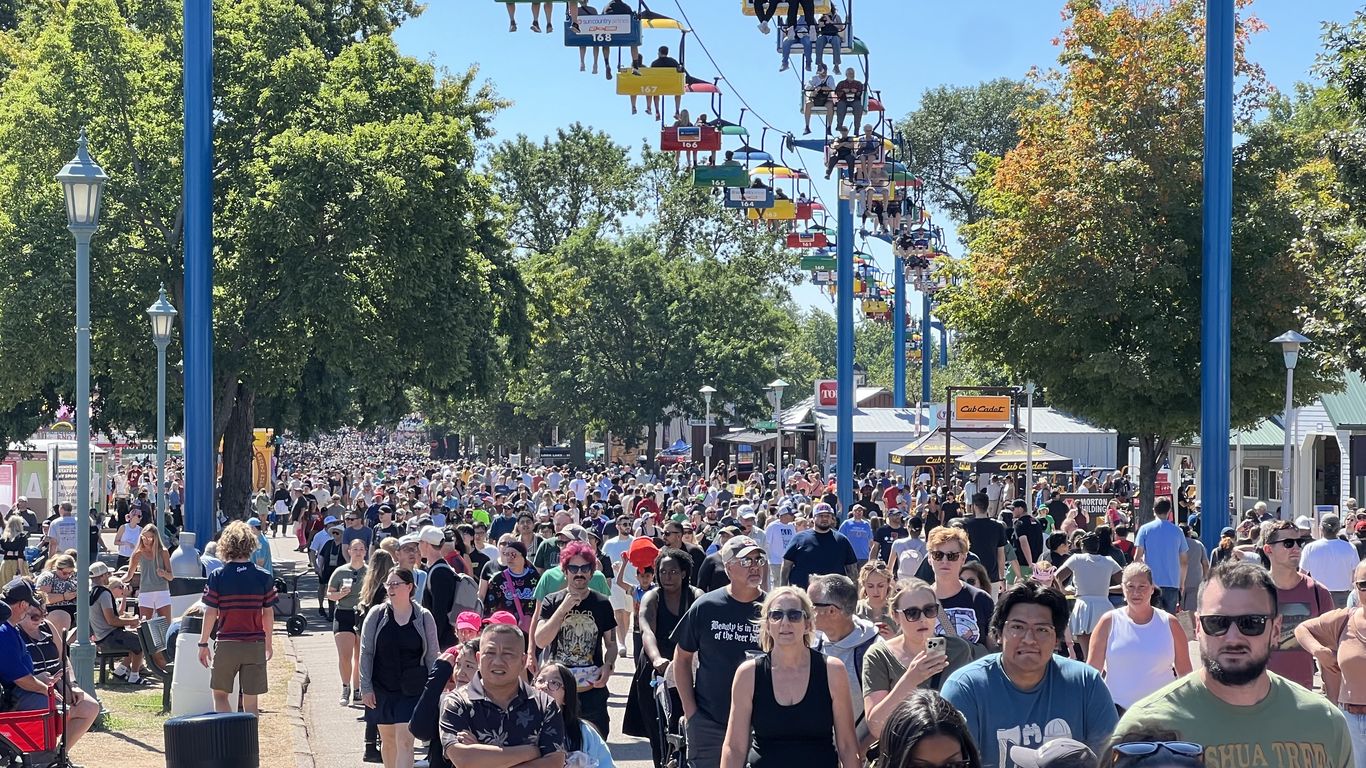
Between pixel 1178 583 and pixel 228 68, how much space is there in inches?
840

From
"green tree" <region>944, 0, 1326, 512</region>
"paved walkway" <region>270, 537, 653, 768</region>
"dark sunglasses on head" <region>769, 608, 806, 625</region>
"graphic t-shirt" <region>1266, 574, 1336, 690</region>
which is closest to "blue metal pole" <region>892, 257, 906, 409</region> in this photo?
"green tree" <region>944, 0, 1326, 512</region>

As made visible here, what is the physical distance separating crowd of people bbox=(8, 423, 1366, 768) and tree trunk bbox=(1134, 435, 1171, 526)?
14.3 m

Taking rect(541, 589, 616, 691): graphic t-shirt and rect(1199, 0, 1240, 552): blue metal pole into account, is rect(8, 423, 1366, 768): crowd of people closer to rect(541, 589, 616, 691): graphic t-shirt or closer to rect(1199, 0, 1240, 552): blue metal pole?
rect(541, 589, 616, 691): graphic t-shirt

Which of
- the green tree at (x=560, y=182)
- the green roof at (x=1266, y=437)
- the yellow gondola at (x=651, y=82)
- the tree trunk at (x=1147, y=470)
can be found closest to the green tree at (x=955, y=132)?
the green tree at (x=560, y=182)

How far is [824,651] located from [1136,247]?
24.1m

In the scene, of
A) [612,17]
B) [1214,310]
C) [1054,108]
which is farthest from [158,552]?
[1054,108]

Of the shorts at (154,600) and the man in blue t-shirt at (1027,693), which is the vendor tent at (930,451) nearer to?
the shorts at (154,600)

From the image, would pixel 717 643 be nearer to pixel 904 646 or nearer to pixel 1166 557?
pixel 904 646

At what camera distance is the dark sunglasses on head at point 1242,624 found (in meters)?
4.28

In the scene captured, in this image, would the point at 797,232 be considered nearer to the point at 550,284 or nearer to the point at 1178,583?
the point at 550,284

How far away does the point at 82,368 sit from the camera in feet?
46.2

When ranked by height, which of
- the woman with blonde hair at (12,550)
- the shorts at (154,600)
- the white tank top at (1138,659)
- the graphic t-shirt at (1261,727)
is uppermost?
the graphic t-shirt at (1261,727)

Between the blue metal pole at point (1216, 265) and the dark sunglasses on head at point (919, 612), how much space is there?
12.6 metres

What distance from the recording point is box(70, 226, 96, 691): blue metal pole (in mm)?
13711
